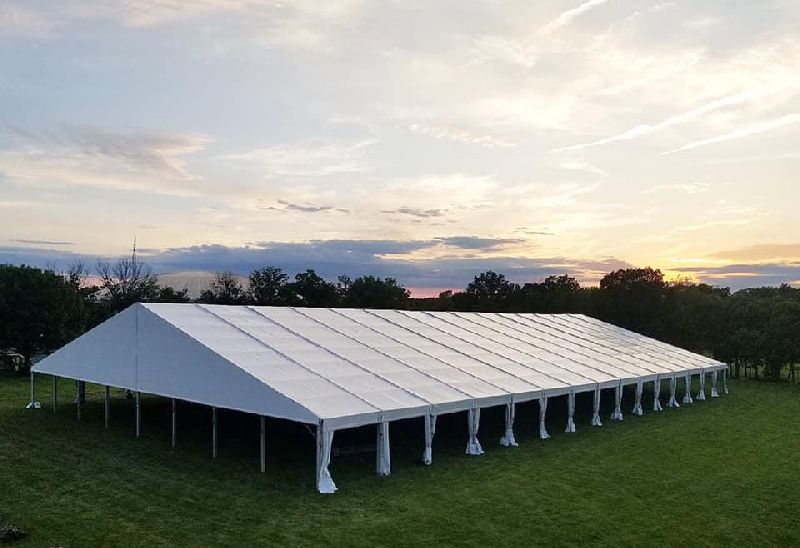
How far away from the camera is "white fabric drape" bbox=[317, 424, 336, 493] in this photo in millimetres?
11914

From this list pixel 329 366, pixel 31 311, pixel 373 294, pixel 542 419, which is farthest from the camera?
pixel 373 294

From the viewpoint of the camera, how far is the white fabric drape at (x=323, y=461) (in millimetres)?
11914

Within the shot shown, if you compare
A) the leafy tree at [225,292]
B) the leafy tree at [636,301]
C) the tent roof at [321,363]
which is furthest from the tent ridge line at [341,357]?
the leafy tree at [225,292]

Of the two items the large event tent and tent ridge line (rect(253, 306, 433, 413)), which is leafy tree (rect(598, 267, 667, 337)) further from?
tent ridge line (rect(253, 306, 433, 413))

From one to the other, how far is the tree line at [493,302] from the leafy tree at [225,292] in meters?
0.09

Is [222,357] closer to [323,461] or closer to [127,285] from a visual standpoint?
[323,461]

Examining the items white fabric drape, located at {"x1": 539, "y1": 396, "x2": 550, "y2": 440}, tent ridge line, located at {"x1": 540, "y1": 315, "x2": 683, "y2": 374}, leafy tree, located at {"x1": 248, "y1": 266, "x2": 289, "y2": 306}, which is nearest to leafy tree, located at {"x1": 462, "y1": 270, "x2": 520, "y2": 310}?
leafy tree, located at {"x1": 248, "y1": 266, "x2": 289, "y2": 306}

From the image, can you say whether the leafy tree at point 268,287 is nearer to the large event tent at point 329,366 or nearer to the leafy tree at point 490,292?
the leafy tree at point 490,292

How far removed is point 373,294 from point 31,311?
999 inches

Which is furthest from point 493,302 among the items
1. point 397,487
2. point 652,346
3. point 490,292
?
point 397,487

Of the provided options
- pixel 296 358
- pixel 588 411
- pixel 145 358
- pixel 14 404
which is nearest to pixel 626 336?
pixel 588 411

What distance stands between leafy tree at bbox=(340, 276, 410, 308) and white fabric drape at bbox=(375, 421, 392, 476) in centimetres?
3715

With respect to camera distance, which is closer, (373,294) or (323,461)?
(323,461)

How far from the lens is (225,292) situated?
2213 inches
